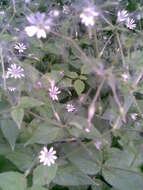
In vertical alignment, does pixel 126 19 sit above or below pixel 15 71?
above

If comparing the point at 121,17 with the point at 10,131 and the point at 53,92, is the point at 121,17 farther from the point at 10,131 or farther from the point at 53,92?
the point at 10,131

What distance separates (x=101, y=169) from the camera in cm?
107

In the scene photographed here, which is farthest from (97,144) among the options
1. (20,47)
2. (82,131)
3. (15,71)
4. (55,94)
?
(20,47)

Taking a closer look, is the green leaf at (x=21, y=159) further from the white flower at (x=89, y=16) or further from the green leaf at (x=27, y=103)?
the white flower at (x=89, y=16)

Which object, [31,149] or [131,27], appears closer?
[31,149]

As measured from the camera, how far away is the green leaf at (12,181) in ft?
3.19

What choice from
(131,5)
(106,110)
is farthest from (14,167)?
(131,5)

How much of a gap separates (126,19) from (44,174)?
66 cm

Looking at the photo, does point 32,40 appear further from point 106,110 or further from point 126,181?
point 126,181

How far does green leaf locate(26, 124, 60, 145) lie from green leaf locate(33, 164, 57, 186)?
71 millimetres

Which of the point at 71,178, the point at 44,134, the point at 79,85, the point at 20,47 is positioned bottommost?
the point at 71,178

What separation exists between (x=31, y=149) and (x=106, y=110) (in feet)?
0.83

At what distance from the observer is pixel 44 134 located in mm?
1014

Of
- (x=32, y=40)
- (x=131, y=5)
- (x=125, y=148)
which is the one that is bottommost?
(x=125, y=148)
